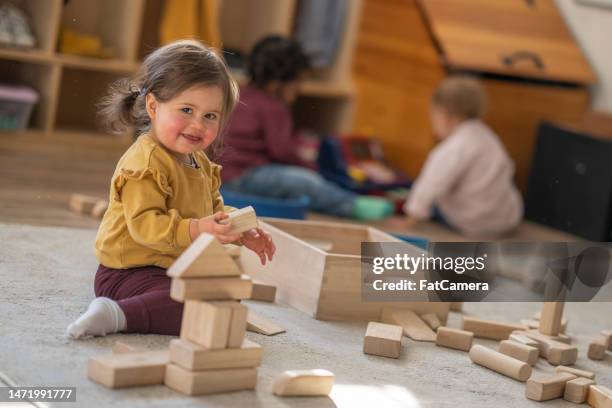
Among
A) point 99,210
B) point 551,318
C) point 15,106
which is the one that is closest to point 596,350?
point 551,318

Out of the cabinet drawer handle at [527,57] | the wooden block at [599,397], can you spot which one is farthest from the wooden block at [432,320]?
the cabinet drawer handle at [527,57]

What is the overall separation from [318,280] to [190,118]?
435 millimetres

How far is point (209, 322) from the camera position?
1.39 m

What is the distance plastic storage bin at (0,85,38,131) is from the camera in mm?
3201

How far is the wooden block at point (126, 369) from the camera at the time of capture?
1.37 m

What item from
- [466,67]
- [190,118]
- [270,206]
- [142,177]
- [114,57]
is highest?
[466,67]

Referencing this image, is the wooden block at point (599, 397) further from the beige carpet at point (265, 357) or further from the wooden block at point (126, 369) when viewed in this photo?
the wooden block at point (126, 369)

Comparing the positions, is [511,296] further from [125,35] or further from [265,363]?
[125,35]

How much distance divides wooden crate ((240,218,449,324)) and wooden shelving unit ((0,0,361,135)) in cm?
145

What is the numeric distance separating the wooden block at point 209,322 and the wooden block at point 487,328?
74 centimetres

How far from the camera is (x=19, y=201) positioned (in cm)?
255

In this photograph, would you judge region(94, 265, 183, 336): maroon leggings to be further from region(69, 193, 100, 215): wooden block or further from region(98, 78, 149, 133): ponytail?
region(69, 193, 100, 215): wooden block

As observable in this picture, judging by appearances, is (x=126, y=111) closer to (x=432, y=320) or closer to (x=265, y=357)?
(x=265, y=357)

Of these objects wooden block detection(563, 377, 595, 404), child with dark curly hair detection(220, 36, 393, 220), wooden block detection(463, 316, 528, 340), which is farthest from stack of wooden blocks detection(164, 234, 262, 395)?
child with dark curly hair detection(220, 36, 393, 220)
